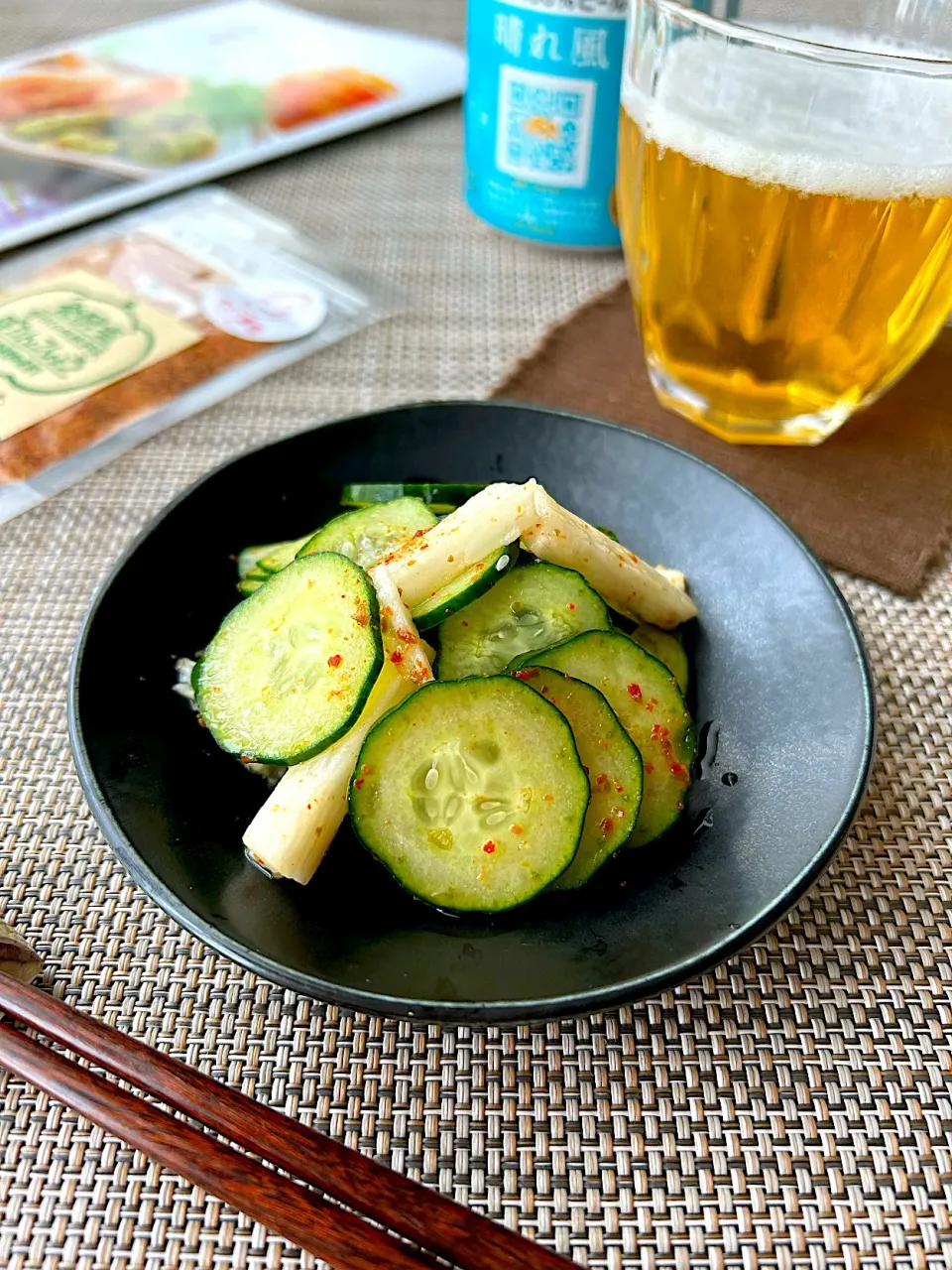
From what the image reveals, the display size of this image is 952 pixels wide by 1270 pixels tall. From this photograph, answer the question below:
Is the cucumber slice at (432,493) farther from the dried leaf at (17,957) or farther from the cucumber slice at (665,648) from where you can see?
the dried leaf at (17,957)

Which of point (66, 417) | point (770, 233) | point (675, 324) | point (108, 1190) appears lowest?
point (108, 1190)

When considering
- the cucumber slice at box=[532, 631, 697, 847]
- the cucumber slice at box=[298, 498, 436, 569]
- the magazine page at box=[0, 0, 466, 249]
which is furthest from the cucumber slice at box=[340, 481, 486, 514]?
the magazine page at box=[0, 0, 466, 249]

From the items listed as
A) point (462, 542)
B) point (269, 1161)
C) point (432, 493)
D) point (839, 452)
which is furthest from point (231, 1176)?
point (839, 452)

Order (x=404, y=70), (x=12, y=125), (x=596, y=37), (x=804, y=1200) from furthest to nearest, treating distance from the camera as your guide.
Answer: (x=404, y=70) < (x=12, y=125) < (x=596, y=37) < (x=804, y=1200)

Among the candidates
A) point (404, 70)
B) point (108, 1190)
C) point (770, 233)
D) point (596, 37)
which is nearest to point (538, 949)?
point (108, 1190)

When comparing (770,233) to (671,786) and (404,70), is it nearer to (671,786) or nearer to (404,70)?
(671,786)

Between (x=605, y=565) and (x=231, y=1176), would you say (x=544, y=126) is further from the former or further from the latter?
(x=231, y=1176)
